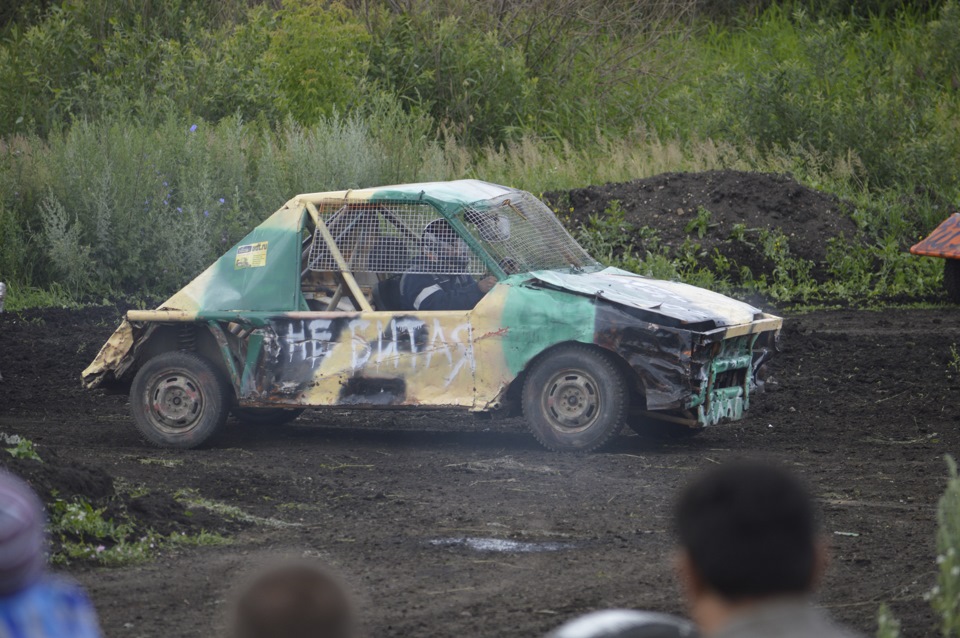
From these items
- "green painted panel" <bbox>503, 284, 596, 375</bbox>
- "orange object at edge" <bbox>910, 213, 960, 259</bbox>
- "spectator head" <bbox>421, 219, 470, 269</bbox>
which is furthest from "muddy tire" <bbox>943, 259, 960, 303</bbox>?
"spectator head" <bbox>421, 219, 470, 269</bbox>

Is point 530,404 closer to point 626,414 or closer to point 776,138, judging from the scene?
point 626,414

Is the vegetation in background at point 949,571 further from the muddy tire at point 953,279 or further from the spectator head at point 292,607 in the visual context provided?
the muddy tire at point 953,279

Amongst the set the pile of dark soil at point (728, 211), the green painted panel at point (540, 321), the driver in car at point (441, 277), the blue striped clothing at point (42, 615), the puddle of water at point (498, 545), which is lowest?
the puddle of water at point (498, 545)

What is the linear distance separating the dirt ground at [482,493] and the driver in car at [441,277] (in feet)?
3.38

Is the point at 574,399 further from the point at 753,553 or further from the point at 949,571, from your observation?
the point at 753,553

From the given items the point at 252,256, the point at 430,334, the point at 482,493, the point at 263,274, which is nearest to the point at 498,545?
the point at 482,493

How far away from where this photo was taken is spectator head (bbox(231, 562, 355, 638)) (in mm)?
2465

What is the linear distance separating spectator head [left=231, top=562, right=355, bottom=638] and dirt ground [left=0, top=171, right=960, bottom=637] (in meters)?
3.05

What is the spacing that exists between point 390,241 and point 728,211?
9.64 m

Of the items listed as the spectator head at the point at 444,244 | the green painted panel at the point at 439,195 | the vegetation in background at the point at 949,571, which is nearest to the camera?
the vegetation in background at the point at 949,571

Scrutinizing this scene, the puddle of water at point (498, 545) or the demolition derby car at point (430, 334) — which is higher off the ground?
the demolition derby car at point (430, 334)

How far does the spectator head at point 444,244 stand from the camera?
9586mm

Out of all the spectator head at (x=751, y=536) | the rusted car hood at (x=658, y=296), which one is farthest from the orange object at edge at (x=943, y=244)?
the spectator head at (x=751, y=536)

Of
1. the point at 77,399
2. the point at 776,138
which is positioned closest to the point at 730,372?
the point at 77,399
